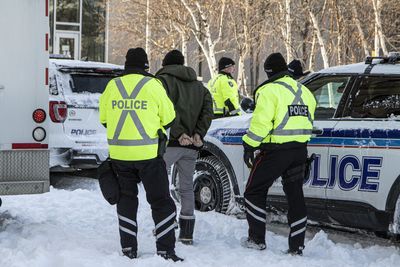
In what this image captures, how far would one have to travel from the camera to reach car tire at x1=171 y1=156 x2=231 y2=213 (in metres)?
7.13

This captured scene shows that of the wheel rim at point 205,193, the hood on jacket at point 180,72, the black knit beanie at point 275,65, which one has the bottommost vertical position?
the wheel rim at point 205,193

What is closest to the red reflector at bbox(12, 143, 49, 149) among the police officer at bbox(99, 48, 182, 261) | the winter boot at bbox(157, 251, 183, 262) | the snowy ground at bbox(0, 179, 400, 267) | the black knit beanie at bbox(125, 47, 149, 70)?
the snowy ground at bbox(0, 179, 400, 267)

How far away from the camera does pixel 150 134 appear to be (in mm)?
5281

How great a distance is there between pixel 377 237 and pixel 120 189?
277 centimetres

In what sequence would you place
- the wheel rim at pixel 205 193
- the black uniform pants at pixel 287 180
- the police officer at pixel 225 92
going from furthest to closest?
the police officer at pixel 225 92, the wheel rim at pixel 205 193, the black uniform pants at pixel 287 180

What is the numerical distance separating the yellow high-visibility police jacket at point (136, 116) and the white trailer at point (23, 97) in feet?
3.16

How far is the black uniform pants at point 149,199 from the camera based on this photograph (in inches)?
210

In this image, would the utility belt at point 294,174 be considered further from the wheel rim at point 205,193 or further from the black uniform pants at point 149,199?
the wheel rim at point 205,193

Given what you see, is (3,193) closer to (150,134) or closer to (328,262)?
(150,134)

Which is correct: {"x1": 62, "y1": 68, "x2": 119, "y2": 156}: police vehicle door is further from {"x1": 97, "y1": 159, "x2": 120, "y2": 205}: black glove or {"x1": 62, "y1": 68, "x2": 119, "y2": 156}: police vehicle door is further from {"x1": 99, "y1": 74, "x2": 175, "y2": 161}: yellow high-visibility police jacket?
{"x1": 99, "y1": 74, "x2": 175, "y2": 161}: yellow high-visibility police jacket

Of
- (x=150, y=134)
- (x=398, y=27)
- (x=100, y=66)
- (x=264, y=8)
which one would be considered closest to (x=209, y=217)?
(x=150, y=134)

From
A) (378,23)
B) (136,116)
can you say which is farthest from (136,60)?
(378,23)

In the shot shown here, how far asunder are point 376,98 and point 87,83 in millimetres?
4367

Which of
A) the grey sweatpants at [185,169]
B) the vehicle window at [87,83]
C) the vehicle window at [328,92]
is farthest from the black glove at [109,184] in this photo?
the vehicle window at [87,83]
